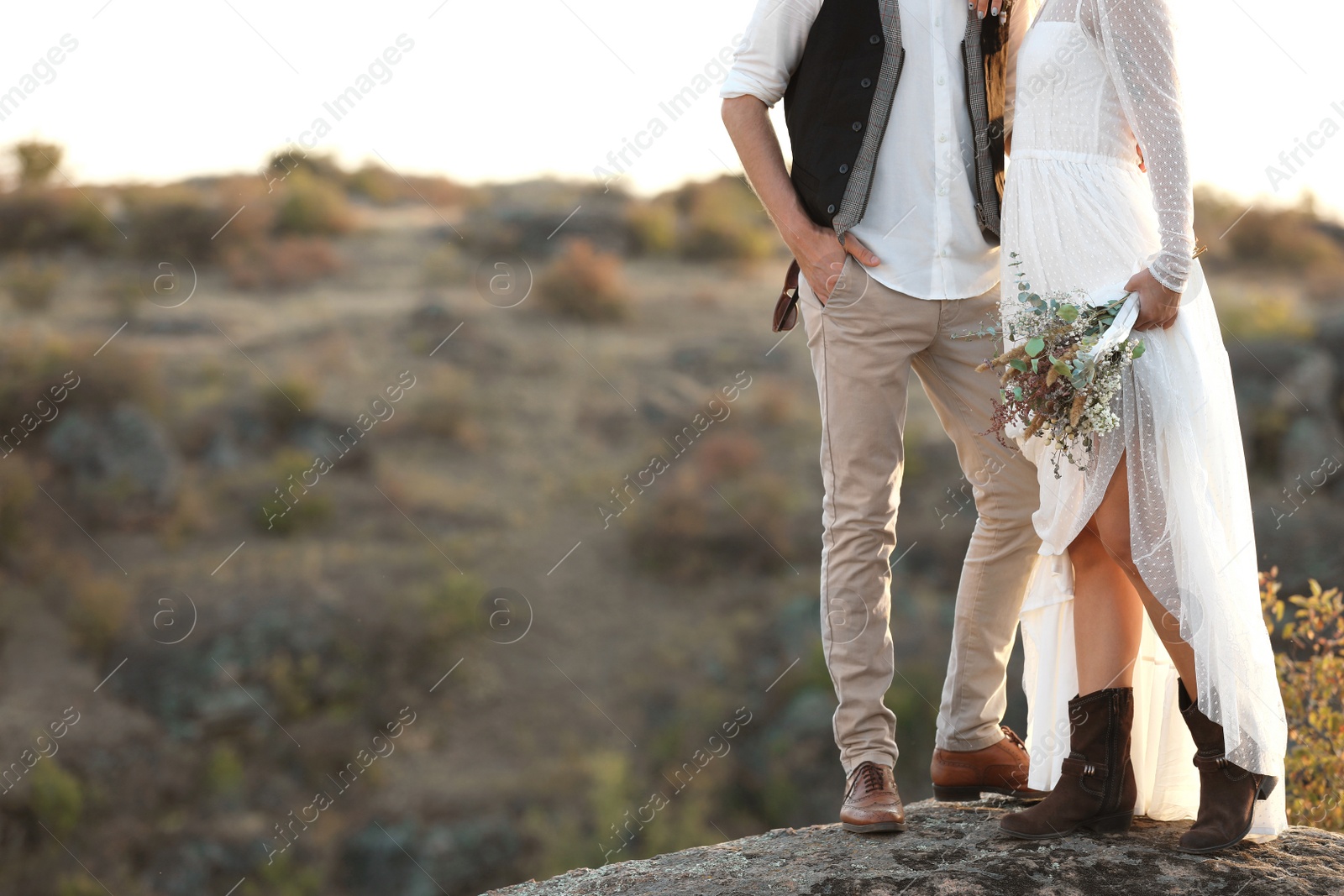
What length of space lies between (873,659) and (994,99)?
145 cm

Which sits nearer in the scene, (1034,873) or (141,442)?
(1034,873)

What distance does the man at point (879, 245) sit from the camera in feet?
9.12

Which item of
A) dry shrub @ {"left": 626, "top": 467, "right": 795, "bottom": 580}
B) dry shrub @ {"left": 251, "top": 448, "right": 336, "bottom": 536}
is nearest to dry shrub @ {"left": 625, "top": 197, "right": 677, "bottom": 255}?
dry shrub @ {"left": 626, "top": 467, "right": 795, "bottom": 580}

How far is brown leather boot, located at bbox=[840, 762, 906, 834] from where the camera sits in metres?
2.71

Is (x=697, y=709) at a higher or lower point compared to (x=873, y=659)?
lower

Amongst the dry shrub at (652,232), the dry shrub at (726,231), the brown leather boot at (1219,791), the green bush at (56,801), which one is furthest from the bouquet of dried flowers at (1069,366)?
the dry shrub at (652,232)

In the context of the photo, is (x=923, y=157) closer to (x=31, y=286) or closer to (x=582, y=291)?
(x=582, y=291)

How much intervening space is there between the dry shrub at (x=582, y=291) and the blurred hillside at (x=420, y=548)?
7 cm

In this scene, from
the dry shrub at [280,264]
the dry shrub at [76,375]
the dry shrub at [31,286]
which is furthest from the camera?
the dry shrub at [280,264]

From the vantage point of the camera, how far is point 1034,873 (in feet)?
7.87

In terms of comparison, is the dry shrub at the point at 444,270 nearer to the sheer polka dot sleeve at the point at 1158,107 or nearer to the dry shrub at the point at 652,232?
the dry shrub at the point at 652,232

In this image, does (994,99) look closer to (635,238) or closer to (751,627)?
(751,627)

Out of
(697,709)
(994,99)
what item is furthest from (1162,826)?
(697,709)

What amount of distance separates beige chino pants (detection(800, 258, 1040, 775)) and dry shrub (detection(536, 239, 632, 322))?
54.4 feet
